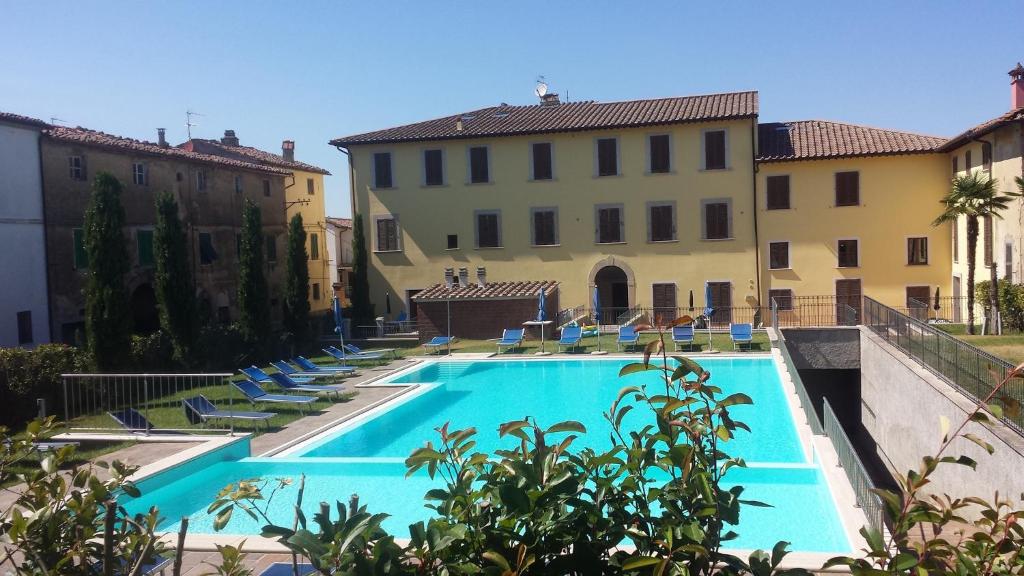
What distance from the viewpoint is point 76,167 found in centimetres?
2452

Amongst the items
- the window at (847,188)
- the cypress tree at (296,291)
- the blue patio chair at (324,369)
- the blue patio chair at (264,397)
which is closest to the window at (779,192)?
the window at (847,188)

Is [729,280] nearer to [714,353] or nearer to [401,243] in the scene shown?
[714,353]

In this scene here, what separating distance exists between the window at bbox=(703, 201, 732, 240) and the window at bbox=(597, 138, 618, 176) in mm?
3711

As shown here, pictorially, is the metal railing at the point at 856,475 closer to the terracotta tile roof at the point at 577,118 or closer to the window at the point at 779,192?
the window at the point at 779,192

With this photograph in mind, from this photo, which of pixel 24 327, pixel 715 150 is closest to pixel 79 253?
pixel 24 327

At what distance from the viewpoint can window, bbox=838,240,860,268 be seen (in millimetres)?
29609

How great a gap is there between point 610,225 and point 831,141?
28.2 feet

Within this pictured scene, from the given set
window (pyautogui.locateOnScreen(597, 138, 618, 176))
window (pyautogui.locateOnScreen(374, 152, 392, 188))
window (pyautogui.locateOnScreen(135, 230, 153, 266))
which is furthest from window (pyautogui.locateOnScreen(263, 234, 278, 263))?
window (pyautogui.locateOnScreen(597, 138, 618, 176))

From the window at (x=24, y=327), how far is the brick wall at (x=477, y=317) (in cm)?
1095

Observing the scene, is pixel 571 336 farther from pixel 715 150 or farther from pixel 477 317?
pixel 715 150

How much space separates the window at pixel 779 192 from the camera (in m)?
29.9

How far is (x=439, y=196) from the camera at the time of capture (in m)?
32.8

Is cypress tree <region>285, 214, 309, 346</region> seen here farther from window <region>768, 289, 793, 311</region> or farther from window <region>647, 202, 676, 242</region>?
window <region>768, 289, 793, 311</region>

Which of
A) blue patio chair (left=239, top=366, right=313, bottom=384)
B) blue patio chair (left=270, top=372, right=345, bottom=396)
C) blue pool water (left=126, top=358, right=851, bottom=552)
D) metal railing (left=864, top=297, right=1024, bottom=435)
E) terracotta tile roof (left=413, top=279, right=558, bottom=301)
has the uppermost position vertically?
terracotta tile roof (left=413, top=279, right=558, bottom=301)
